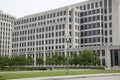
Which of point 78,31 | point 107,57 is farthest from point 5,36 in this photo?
point 107,57

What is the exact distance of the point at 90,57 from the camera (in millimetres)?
86000

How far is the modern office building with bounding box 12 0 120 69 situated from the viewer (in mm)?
110562

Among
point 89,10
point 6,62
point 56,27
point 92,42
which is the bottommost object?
point 6,62

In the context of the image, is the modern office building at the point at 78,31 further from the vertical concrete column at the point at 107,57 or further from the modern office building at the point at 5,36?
the modern office building at the point at 5,36

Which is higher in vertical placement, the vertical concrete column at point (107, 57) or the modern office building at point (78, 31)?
the modern office building at point (78, 31)

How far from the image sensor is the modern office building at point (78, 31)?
11056 centimetres

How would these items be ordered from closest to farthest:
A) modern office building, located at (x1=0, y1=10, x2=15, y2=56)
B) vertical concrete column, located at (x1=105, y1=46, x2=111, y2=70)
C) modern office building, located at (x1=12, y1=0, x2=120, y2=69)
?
vertical concrete column, located at (x1=105, y1=46, x2=111, y2=70)
modern office building, located at (x1=12, y1=0, x2=120, y2=69)
modern office building, located at (x1=0, y1=10, x2=15, y2=56)

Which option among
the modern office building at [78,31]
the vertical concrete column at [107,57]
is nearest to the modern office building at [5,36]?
the modern office building at [78,31]

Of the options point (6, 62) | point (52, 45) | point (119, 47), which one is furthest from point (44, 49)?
point (119, 47)

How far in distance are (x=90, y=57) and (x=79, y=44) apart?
40.3 m

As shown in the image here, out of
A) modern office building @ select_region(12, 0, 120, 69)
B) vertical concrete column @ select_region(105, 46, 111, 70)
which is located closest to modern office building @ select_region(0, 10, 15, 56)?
modern office building @ select_region(12, 0, 120, 69)

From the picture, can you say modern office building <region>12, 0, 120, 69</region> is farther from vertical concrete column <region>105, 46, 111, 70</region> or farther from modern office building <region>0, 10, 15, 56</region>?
modern office building <region>0, 10, 15, 56</region>

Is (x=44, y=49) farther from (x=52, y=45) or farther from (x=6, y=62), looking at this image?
(x=6, y=62)

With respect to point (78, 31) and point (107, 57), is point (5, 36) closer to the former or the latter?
point (78, 31)
